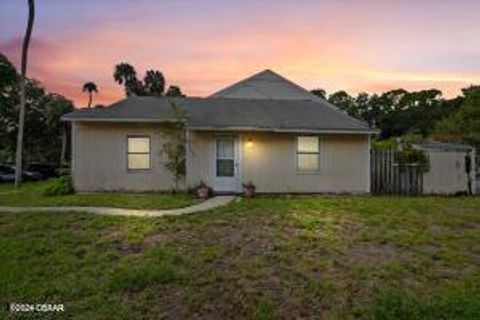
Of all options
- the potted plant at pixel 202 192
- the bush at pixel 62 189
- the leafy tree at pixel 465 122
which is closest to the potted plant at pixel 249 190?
the potted plant at pixel 202 192

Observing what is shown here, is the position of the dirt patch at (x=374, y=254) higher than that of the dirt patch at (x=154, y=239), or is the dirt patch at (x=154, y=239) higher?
the dirt patch at (x=154, y=239)

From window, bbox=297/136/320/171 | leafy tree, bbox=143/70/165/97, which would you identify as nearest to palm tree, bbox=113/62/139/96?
leafy tree, bbox=143/70/165/97

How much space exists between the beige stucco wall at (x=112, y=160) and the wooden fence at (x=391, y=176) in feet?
23.7

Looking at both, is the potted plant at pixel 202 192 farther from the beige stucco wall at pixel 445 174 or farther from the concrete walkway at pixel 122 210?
the beige stucco wall at pixel 445 174

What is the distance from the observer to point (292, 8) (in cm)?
1559

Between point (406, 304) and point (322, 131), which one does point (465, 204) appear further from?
point (406, 304)

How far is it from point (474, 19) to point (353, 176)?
652cm

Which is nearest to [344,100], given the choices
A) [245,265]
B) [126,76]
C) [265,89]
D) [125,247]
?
[126,76]

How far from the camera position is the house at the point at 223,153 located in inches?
725

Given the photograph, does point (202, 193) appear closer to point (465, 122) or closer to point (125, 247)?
point (125, 247)

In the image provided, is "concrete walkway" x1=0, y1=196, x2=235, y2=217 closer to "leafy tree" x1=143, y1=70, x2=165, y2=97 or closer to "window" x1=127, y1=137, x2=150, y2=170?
"window" x1=127, y1=137, x2=150, y2=170

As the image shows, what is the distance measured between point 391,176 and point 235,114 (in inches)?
250

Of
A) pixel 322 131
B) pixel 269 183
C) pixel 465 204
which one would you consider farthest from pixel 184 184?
pixel 465 204

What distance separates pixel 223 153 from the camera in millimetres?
18547
